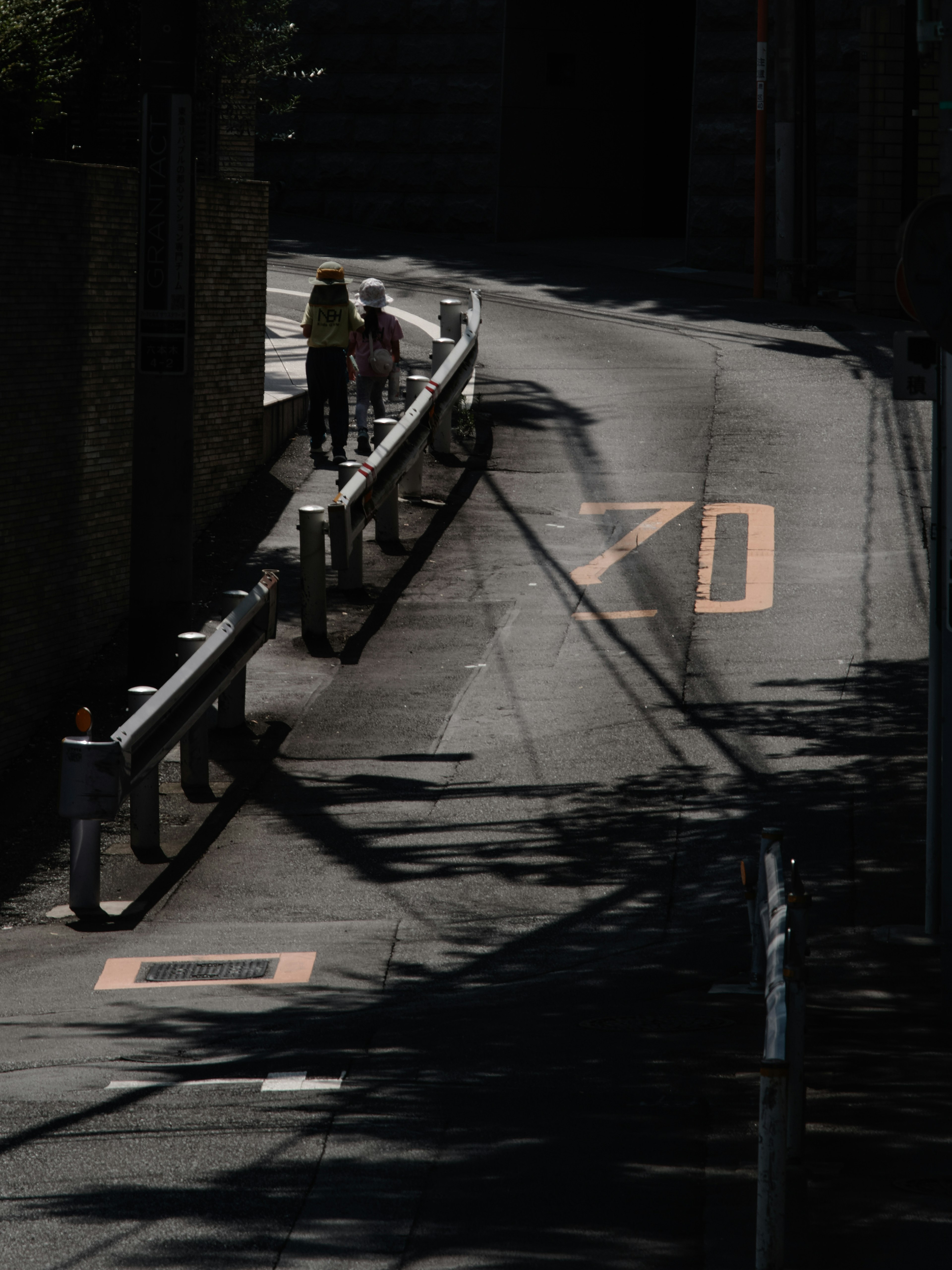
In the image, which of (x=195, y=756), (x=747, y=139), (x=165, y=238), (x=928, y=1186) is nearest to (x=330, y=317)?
(x=165, y=238)

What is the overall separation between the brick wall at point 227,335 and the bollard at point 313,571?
8.03 ft

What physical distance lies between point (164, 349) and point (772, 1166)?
7830 mm

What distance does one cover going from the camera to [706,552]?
1488cm

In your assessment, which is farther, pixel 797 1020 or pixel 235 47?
pixel 235 47

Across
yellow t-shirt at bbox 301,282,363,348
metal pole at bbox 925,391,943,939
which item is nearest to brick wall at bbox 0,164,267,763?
yellow t-shirt at bbox 301,282,363,348

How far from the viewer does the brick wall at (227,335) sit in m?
15.1

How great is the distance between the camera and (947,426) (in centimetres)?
750

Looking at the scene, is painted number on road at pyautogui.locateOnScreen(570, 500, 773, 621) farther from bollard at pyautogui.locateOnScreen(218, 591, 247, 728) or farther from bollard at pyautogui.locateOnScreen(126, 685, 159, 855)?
bollard at pyautogui.locateOnScreen(126, 685, 159, 855)

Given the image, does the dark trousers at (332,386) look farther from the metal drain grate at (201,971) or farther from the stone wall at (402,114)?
the stone wall at (402,114)

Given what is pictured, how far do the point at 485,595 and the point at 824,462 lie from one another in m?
4.82

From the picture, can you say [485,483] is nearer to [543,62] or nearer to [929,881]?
[929,881]

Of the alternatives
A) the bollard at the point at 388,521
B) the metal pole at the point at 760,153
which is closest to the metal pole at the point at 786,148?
the metal pole at the point at 760,153

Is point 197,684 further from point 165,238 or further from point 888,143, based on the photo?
point 888,143

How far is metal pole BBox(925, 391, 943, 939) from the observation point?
24.6 ft
